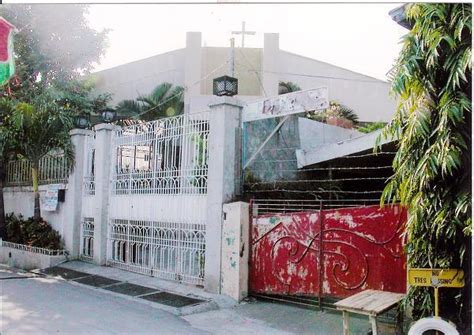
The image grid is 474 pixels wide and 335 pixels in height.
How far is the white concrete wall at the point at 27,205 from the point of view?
34.3 feet

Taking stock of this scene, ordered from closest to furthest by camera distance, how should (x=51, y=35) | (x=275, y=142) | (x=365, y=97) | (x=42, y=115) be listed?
(x=275, y=142) → (x=42, y=115) → (x=51, y=35) → (x=365, y=97)

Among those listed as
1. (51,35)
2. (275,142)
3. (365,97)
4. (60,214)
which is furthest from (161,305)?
(365,97)

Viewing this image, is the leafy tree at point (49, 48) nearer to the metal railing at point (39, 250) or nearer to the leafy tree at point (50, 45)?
the leafy tree at point (50, 45)

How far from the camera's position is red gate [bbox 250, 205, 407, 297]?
5.21 meters

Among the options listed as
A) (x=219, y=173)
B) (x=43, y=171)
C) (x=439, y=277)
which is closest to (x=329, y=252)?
(x=439, y=277)

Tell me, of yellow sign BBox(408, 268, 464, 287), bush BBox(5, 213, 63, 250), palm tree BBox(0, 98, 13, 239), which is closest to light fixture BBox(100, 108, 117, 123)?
palm tree BBox(0, 98, 13, 239)

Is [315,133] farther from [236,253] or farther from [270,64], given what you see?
[270,64]

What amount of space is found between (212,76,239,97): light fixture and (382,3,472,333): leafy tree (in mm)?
3084

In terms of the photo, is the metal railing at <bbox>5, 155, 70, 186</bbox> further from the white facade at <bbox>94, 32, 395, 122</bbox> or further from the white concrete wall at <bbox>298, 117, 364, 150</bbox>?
the white concrete wall at <bbox>298, 117, 364, 150</bbox>

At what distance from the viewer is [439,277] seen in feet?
13.0

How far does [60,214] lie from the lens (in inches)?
416

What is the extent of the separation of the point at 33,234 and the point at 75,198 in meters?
1.51

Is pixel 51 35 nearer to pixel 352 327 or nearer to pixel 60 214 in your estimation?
pixel 60 214

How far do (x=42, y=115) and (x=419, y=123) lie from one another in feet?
28.1
